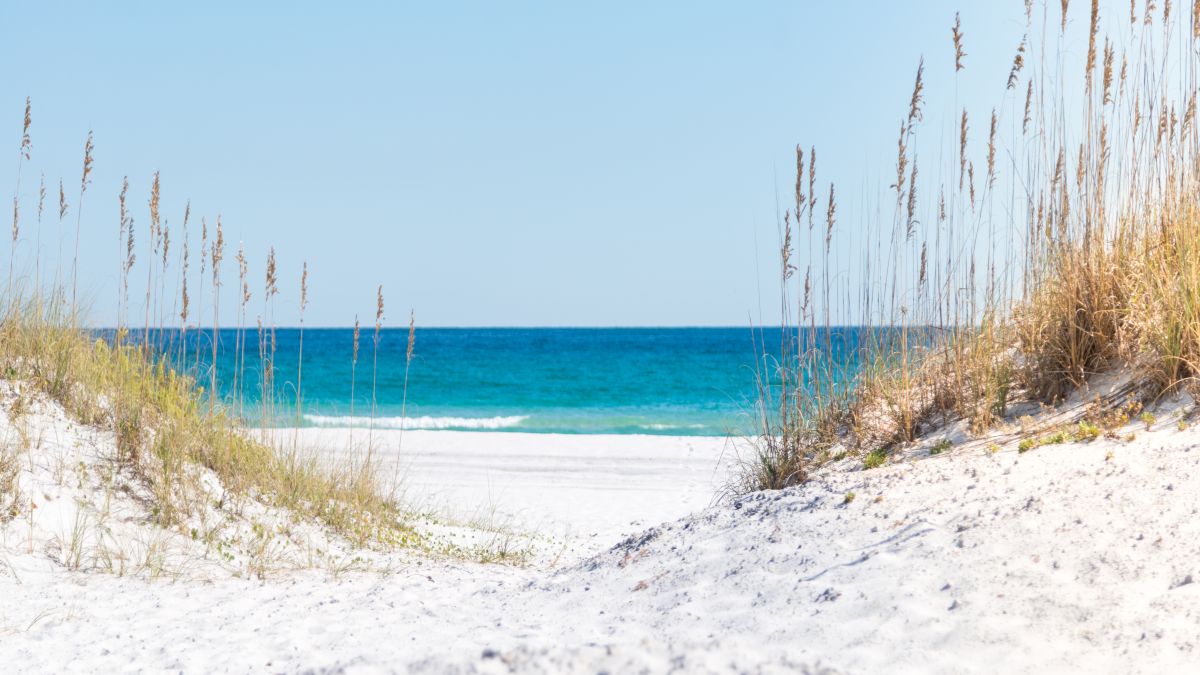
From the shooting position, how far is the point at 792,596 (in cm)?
303

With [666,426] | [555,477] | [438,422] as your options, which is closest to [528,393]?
[438,422]

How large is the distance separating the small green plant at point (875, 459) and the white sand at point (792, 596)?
123mm

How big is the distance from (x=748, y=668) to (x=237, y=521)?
3676 millimetres

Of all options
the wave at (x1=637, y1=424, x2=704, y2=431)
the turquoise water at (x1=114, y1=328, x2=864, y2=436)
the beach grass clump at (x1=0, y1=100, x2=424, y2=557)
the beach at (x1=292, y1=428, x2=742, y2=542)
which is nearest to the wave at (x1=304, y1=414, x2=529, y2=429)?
the turquoise water at (x1=114, y1=328, x2=864, y2=436)

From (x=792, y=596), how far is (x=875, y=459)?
1.42 m

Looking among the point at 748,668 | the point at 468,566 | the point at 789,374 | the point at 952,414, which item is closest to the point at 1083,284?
the point at 952,414

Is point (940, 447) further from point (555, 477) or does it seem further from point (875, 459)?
point (555, 477)

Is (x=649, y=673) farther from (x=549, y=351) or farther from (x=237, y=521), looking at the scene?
(x=549, y=351)

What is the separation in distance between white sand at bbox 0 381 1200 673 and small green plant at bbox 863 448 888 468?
0.12 metres

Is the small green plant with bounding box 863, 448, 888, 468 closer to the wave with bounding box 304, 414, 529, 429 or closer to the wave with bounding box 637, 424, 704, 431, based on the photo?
the wave with bounding box 637, 424, 704, 431

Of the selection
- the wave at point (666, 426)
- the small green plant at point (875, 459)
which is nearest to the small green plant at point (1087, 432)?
the small green plant at point (875, 459)

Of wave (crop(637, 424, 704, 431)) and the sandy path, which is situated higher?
the sandy path

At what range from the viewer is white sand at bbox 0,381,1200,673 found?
8.55 feet

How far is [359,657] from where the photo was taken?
3.03m
